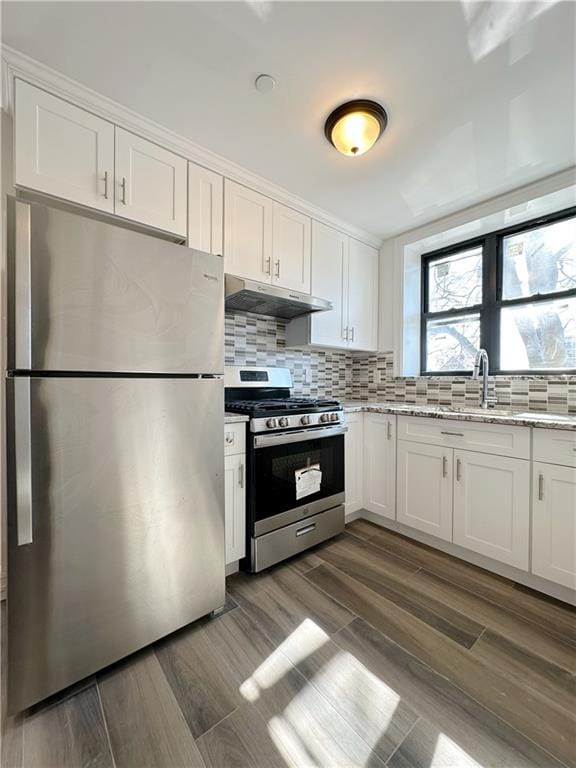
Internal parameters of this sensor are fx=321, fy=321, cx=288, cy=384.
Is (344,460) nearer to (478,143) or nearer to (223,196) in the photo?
(223,196)

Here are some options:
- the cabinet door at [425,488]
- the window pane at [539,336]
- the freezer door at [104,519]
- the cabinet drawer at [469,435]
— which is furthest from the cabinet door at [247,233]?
the window pane at [539,336]

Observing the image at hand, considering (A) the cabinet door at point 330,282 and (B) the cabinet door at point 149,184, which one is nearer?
(B) the cabinet door at point 149,184

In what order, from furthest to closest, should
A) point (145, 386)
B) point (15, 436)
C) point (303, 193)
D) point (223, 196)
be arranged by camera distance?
point (303, 193)
point (223, 196)
point (145, 386)
point (15, 436)

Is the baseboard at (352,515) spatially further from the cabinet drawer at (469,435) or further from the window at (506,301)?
the window at (506,301)

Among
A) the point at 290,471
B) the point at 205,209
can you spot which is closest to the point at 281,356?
the point at 290,471

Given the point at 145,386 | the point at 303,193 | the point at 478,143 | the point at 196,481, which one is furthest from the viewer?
the point at 303,193

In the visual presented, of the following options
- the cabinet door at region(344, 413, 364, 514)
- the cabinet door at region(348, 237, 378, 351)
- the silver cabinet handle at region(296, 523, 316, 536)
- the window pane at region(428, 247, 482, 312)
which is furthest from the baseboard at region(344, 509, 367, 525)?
the window pane at region(428, 247, 482, 312)

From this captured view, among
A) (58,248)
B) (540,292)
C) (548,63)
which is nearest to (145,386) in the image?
(58,248)

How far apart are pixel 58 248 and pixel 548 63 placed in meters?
2.02

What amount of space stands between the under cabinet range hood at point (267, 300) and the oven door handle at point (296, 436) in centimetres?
85

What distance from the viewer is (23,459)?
987 mm

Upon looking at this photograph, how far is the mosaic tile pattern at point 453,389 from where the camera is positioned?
209cm

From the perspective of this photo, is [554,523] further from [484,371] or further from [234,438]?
[234,438]

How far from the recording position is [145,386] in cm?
123
